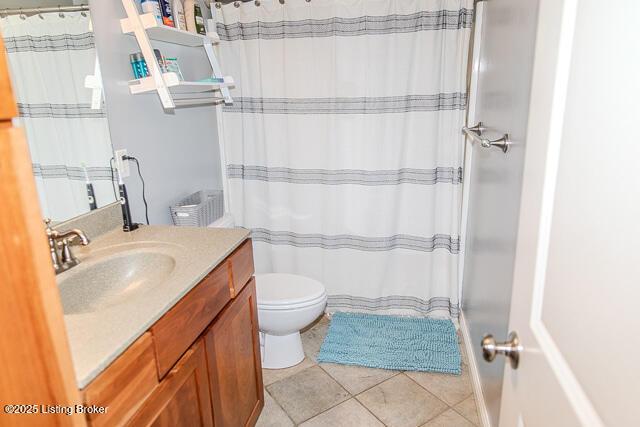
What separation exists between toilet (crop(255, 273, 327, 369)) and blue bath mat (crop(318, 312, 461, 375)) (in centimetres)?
21

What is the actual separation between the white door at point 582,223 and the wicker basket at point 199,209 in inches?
66.7

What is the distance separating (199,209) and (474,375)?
5.28 feet

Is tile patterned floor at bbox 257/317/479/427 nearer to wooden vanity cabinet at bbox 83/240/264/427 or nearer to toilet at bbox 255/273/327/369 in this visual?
toilet at bbox 255/273/327/369

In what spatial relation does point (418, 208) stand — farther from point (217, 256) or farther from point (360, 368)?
point (217, 256)

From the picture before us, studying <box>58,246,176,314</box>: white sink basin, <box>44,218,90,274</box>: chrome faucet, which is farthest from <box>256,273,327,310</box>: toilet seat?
<box>44,218,90,274</box>: chrome faucet

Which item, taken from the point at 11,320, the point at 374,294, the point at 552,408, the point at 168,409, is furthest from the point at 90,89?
the point at 374,294

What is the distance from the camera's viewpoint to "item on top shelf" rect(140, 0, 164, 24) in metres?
1.81

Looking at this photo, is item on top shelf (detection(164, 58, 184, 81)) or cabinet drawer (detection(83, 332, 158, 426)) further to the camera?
item on top shelf (detection(164, 58, 184, 81))

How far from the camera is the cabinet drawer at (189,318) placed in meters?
1.10

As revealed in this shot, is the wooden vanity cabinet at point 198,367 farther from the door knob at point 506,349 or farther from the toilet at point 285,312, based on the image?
the door knob at point 506,349

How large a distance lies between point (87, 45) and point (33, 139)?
452 millimetres

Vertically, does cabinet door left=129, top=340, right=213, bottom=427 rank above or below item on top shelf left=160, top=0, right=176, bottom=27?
below

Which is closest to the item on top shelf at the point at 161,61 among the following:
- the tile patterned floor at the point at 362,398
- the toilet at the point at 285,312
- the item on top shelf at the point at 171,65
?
the item on top shelf at the point at 171,65

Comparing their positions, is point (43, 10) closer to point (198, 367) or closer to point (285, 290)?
point (198, 367)
